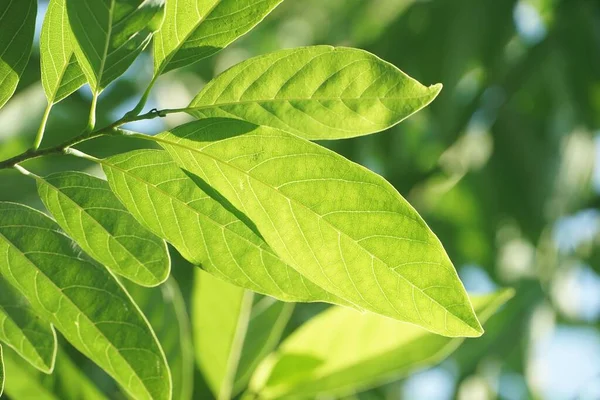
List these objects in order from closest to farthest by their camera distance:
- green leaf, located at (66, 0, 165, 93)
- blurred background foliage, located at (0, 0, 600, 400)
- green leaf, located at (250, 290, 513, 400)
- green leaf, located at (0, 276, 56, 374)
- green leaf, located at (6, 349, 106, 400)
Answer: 1. green leaf, located at (66, 0, 165, 93)
2. green leaf, located at (0, 276, 56, 374)
3. green leaf, located at (6, 349, 106, 400)
4. green leaf, located at (250, 290, 513, 400)
5. blurred background foliage, located at (0, 0, 600, 400)

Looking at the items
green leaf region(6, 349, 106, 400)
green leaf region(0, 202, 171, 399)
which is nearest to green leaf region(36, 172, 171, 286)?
green leaf region(0, 202, 171, 399)

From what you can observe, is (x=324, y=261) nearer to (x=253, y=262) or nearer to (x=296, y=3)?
(x=253, y=262)

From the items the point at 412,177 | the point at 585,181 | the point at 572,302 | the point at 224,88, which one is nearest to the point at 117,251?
the point at 224,88

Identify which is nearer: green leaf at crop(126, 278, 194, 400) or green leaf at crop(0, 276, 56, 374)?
green leaf at crop(0, 276, 56, 374)

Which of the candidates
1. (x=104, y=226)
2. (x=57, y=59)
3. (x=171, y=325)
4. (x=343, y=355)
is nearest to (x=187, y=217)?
(x=104, y=226)

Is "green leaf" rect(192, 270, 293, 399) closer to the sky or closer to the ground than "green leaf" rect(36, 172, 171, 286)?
closer to the ground

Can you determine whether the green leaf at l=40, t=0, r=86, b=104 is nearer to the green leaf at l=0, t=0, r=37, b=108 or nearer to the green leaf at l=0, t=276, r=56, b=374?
the green leaf at l=0, t=0, r=37, b=108
